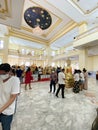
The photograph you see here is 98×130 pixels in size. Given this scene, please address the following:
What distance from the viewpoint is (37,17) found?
9.62 meters

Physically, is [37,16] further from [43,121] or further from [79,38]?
[43,121]

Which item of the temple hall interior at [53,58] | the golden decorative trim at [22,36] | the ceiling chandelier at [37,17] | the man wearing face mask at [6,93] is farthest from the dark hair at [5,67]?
the golden decorative trim at [22,36]

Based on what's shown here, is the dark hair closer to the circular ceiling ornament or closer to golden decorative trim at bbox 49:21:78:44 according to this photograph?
the circular ceiling ornament

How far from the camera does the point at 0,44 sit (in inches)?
570

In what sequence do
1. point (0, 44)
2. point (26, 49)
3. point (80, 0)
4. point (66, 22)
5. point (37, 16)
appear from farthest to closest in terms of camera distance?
1. point (26, 49)
2. point (0, 44)
3. point (66, 22)
4. point (37, 16)
5. point (80, 0)

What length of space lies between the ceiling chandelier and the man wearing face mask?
732 centimetres

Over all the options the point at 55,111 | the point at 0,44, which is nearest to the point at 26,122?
the point at 55,111

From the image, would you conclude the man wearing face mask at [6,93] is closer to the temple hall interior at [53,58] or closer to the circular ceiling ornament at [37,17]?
the temple hall interior at [53,58]

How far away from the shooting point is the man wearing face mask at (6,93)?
1295 millimetres

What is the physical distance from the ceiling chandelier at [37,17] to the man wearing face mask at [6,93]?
7.32 m

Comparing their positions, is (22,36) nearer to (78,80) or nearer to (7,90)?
(78,80)

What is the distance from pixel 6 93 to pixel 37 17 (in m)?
9.91

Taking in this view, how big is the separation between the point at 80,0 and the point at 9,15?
5182 millimetres

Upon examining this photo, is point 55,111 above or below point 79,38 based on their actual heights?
below
